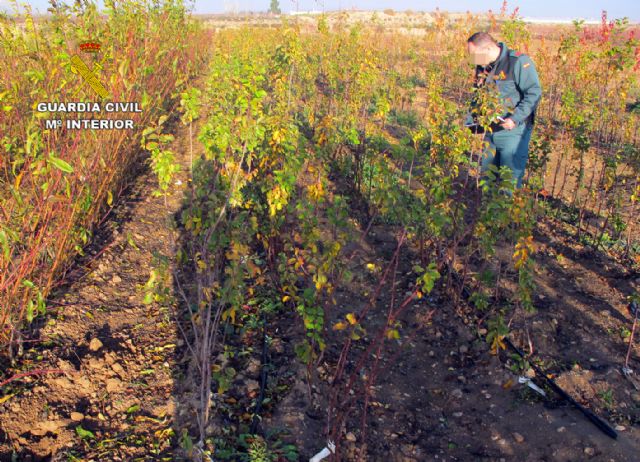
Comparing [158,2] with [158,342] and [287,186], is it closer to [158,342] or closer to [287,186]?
[287,186]

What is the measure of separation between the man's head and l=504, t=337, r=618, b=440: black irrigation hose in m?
2.35

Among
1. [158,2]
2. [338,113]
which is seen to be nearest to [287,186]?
[158,2]

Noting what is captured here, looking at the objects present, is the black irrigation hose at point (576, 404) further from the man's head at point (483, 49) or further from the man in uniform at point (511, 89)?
the man's head at point (483, 49)

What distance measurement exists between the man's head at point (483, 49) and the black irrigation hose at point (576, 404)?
2.35 meters

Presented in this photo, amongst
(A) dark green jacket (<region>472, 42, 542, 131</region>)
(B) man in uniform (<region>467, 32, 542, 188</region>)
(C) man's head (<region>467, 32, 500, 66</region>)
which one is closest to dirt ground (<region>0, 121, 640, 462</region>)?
(B) man in uniform (<region>467, 32, 542, 188</region>)

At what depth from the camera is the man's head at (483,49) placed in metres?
3.78

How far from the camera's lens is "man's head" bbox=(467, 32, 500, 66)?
3.78 meters

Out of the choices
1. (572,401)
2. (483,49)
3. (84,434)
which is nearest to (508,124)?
(483,49)

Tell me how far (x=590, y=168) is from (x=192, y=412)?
617 centimetres

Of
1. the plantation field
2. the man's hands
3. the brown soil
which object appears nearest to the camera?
the brown soil

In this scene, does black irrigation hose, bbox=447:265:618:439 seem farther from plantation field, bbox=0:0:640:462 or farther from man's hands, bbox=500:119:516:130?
man's hands, bbox=500:119:516:130

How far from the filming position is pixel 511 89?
3893 millimetres

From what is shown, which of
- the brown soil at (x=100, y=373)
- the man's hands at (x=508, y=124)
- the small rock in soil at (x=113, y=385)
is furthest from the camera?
the man's hands at (x=508, y=124)

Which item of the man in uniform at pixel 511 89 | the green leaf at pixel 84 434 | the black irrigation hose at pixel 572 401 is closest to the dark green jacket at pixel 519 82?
the man in uniform at pixel 511 89
